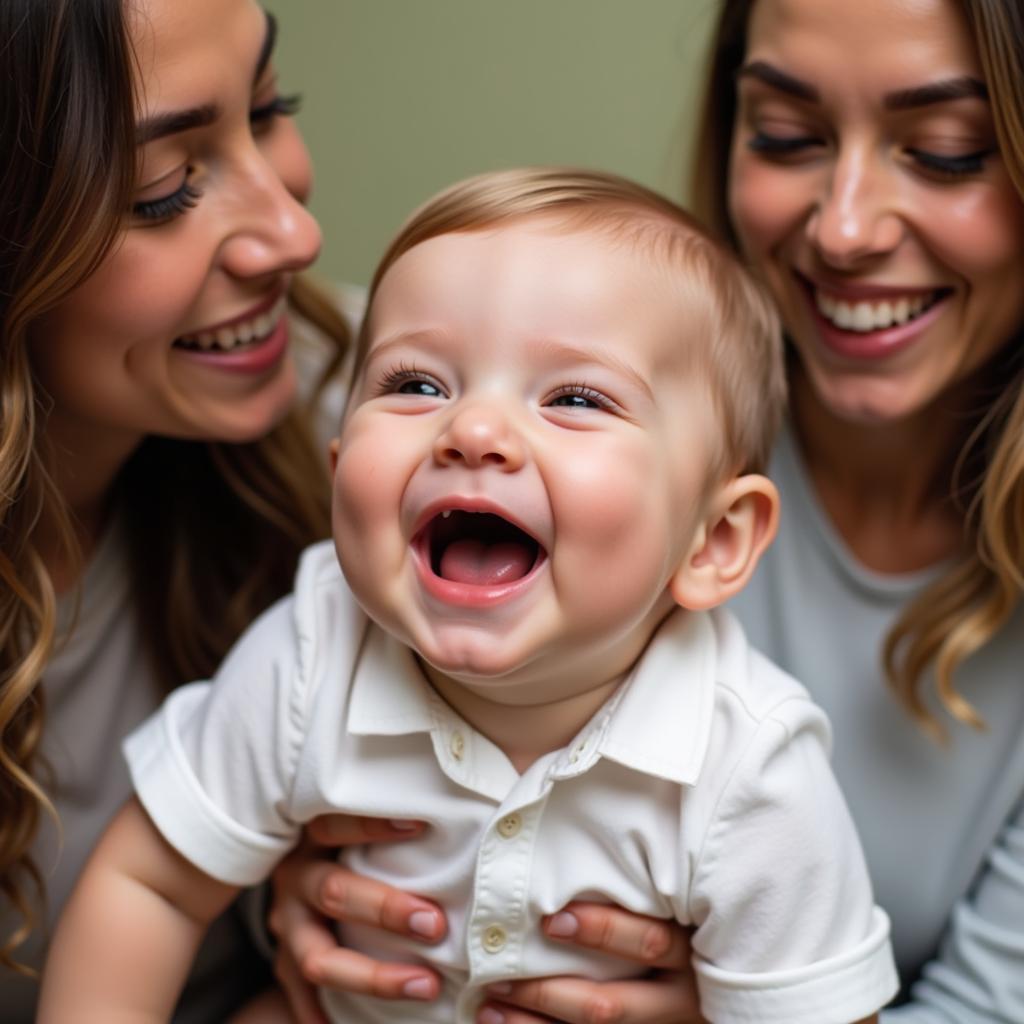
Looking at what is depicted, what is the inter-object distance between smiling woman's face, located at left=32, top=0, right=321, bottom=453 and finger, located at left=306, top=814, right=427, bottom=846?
0.46 m

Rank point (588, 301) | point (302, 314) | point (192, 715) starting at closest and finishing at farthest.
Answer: point (588, 301) < point (192, 715) < point (302, 314)

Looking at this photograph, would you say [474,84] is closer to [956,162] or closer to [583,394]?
[956,162]

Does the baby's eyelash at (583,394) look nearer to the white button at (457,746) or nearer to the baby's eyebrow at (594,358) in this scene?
the baby's eyebrow at (594,358)

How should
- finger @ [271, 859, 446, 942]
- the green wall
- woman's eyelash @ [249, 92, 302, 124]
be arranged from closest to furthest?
finger @ [271, 859, 446, 942] → woman's eyelash @ [249, 92, 302, 124] → the green wall

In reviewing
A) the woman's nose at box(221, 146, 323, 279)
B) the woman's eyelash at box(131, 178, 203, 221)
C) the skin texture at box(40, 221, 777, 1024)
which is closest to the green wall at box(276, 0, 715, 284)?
the woman's nose at box(221, 146, 323, 279)

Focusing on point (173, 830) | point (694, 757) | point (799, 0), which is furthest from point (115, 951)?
point (799, 0)

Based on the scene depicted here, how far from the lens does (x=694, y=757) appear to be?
132cm

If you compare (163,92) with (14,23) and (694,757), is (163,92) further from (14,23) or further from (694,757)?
(694,757)

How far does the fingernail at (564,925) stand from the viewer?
138cm

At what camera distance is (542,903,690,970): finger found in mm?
1384

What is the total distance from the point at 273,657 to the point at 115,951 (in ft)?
1.08

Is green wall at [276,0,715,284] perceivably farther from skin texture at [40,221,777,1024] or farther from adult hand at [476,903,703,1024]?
adult hand at [476,903,703,1024]

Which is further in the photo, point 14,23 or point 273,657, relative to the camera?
point 273,657

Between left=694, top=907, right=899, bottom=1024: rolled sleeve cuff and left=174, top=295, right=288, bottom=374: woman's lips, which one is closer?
left=694, top=907, right=899, bottom=1024: rolled sleeve cuff
